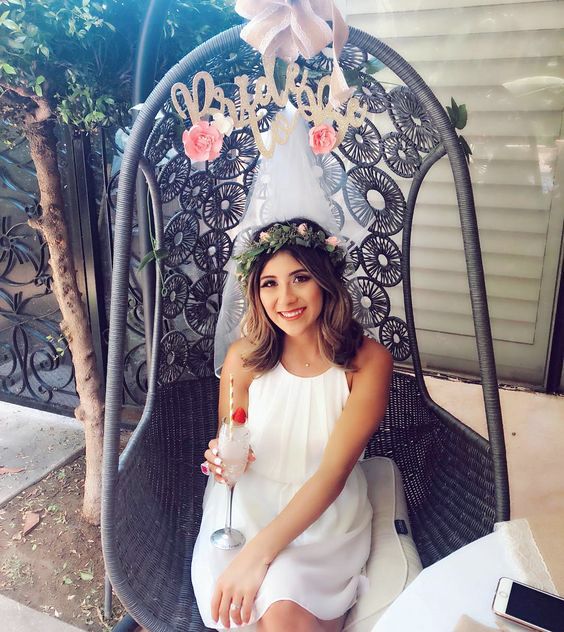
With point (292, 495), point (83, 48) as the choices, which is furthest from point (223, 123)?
point (292, 495)

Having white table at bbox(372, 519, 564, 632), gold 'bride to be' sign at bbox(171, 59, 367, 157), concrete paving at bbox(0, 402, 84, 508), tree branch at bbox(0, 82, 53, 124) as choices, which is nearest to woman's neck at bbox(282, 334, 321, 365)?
gold 'bride to be' sign at bbox(171, 59, 367, 157)

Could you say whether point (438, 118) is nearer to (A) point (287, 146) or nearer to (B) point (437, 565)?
(A) point (287, 146)

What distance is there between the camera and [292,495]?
164cm

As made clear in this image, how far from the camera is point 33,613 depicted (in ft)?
6.23

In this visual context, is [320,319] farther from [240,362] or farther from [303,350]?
[240,362]

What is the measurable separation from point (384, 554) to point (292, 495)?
0.98ft

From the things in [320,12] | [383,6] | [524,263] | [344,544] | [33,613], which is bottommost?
[33,613]

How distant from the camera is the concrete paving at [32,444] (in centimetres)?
263

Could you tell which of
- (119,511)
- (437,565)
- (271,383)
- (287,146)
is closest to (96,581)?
(119,511)

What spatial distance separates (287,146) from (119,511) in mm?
1115

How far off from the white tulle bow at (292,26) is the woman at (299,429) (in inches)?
19.9

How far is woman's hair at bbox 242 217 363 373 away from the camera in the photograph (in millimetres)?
1601

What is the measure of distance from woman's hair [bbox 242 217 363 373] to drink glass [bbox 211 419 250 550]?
10.0 inches

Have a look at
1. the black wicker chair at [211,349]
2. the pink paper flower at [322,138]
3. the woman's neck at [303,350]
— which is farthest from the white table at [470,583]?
the pink paper flower at [322,138]
